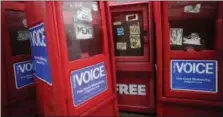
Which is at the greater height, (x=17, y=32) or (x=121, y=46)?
(x=17, y=32)

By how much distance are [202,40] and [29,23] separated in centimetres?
148

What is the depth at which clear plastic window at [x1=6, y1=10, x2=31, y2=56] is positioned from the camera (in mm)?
2295

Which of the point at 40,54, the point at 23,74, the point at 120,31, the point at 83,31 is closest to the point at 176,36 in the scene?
the point at 120,31

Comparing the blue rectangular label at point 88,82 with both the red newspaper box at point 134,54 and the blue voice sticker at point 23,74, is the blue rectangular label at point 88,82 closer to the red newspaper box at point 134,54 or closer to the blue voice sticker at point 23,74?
the red newspaper box at point 134,54

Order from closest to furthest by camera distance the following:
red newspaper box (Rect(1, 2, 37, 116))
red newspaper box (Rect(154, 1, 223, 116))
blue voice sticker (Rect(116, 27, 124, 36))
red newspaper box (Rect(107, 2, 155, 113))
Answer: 1. red newspaper box (Rect(154, 1, 223, 116))
2. red newspaper box (Rect(1, 2, 37, 116))
3. red newspaper box (Rect(107, 2, 155, 113))
4. blue voice sticker (Rect(116, 27, 124, 36))

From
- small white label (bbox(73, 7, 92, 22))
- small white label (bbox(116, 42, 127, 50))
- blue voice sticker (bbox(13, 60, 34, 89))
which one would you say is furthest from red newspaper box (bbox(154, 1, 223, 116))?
blue voice sticker (bbox(13, 60, 34, 89))

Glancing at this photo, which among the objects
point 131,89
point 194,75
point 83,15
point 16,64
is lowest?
point 131,89

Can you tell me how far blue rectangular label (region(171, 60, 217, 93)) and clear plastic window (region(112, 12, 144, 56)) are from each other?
47cm

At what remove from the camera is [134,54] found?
2580 millimetres

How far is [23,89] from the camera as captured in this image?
2355 mm

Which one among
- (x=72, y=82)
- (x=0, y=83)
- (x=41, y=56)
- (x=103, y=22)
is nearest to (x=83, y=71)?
(x=72, y=82)

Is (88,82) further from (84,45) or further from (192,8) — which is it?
(192,8)

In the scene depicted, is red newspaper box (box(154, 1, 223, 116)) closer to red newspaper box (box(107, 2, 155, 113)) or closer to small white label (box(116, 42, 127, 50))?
red newspaper box (box(107, 2, 155, 113))

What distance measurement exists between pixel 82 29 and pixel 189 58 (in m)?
0.94
